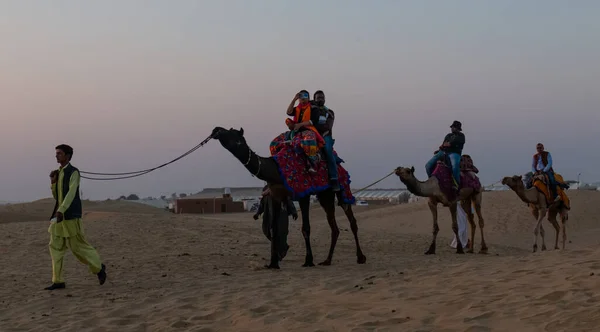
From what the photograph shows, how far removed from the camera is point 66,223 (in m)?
A: 9.40

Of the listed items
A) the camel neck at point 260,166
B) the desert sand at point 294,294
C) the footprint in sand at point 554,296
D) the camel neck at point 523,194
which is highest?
the camel neck at point 260,166

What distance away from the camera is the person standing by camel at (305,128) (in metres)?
11.1

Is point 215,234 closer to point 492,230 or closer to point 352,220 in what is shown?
point 352,220

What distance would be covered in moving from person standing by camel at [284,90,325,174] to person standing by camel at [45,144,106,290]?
3.82m

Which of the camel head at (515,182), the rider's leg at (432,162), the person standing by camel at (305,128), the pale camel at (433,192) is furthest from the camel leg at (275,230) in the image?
the camel head at (515,182)

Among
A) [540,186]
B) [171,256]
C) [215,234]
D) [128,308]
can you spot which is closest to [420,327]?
[128,308]

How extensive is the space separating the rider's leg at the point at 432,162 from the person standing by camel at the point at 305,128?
177 inches

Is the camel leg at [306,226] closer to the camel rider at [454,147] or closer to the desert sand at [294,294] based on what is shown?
the desert sand at [294,294]

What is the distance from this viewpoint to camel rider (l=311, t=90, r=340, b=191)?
11.6 meters

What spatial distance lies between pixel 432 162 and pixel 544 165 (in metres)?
3.12

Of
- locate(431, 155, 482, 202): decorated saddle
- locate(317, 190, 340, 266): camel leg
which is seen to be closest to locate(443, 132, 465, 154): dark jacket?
locate(431, 155, 482, 202): decorated saddle

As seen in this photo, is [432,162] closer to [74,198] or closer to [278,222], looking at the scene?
[278,222]

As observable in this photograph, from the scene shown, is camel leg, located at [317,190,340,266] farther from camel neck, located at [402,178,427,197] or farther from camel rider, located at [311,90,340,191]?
camel neck, located at [402,178,427,197]

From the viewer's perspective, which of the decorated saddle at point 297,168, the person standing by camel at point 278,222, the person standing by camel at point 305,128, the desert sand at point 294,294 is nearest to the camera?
the desert sand at point 294,294
